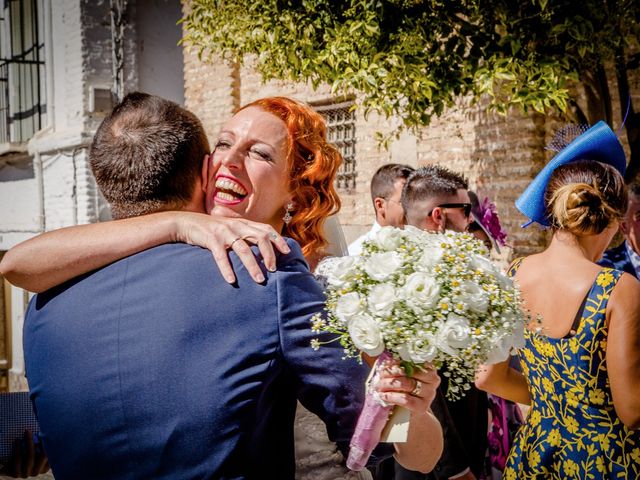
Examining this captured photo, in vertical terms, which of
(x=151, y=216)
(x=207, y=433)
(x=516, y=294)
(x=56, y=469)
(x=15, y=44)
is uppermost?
(x=15, y=44)

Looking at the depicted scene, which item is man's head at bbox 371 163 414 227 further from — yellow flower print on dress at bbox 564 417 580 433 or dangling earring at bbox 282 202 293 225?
yellow flower print on dress at bbox 564 417 580 433

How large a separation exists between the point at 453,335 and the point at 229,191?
3.83 ft

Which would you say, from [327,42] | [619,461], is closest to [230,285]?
[619,461]

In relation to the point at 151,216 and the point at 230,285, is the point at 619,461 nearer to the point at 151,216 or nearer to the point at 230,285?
the point at 230,285

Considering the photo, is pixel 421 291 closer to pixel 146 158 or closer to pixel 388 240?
pixel 388 240

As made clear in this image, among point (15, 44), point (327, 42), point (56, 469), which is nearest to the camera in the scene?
point (56, 469)

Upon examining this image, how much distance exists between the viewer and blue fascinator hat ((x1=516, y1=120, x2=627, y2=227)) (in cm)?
243

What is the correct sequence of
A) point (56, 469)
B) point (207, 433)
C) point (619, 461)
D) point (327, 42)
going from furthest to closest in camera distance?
point (327, 42) < point (619, 461) < point (56, 469) < point (207, 433)

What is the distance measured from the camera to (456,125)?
21.6 feet

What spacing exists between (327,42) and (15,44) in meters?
8.31

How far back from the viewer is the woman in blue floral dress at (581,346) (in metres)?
2.08

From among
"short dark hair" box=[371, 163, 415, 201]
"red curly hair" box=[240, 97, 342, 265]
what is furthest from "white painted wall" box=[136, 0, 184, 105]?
"red curly hair" box=[240, 97, 342, 265]

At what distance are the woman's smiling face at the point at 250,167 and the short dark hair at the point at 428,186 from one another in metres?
1.26

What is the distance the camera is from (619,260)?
14.4ft
